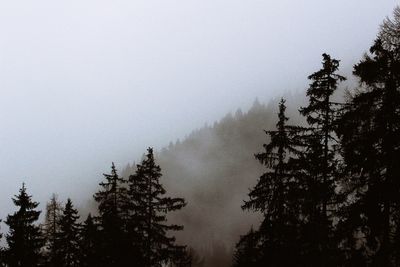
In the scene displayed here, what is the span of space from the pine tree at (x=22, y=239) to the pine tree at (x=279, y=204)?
639 inches

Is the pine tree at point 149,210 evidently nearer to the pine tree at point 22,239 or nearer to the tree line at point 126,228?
the tree line at point 126,228

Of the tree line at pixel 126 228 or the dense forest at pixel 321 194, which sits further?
the tree line at pixel 126 228

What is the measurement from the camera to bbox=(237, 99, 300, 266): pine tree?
2144cm

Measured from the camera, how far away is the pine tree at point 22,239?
2925cm

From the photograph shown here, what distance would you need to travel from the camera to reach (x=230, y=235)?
187750mm

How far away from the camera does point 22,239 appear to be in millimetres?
29734

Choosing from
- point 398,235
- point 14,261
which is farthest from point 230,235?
point 398,235

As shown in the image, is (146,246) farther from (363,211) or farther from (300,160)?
(363,211)

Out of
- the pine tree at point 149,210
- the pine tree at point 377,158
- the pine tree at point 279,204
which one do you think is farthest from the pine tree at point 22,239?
the pine tree at point 377,158

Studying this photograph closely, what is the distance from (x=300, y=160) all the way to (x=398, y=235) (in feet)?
23.4

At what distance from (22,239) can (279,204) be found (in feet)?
61.5

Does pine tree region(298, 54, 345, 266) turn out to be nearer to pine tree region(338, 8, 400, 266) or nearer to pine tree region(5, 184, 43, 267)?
pine tree region(338, 8, 400, 266)

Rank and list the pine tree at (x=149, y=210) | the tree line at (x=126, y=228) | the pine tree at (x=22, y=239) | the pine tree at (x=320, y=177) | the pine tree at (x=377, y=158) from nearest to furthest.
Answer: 1. the pine tree at (x=377, y=158)
2. the pine tree at (x=320, y=177)
3. the tree line at (x=126, y=228)
4. the pine tree at (x=149, y=210)
5. the pine tree at (x=22, y=239)

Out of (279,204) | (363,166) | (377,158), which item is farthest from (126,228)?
(377,158)
